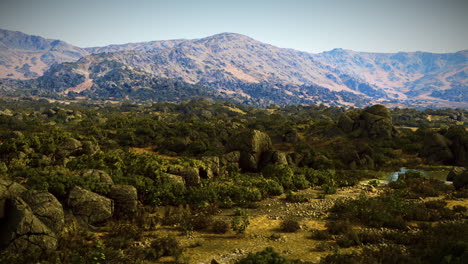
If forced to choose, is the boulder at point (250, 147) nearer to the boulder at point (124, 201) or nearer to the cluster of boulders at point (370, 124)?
Result: the boulder at point (124, 201)

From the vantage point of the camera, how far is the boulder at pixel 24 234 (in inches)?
453

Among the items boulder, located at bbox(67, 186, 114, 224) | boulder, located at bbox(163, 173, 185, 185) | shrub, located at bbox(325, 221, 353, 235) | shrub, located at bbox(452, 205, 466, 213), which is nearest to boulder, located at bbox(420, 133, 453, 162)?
shrub, located at bbox(452, 205, 466, 213)

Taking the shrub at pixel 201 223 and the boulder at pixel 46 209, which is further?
the shrub at pixel 201 223

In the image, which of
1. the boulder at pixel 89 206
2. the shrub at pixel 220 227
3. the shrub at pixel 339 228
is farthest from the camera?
the shrub at pixel 220 227

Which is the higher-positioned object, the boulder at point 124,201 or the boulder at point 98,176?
the boulder at point 98,176

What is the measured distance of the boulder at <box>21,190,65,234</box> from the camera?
12961 millimetres

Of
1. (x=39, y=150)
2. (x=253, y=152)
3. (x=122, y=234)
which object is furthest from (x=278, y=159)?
(x=39, y=150)

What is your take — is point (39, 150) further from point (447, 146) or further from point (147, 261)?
point (447, 146)

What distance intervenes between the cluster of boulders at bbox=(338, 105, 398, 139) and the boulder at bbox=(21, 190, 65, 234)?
53444mm

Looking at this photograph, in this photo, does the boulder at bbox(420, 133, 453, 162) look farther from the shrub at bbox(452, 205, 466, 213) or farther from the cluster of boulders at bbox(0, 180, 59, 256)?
the cluster of boulders at bbox(0, 180, 59, 256)

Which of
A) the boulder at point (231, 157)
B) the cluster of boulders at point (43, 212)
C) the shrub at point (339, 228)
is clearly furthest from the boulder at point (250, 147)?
the shrub at point (339, 228)

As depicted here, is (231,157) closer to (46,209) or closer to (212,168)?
(212,168)

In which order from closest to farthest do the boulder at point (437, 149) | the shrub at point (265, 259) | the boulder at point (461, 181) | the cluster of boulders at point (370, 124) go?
the shrub at point (265, 259) → the boulder at point (461, 181) → the boulder at point (437, 149) → the cluster of boulders at point (370, 124)

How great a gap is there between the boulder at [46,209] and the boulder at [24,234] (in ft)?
1.83
